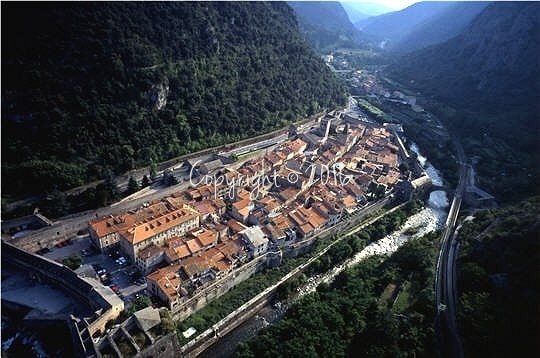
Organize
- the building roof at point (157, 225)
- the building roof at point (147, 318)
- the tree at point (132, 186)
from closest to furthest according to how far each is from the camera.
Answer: the building roof at point (147, 318) < the building roof at point (157, 225) < the tree at point (132, 186)

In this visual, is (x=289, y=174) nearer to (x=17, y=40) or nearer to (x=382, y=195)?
(x=382, y=195)

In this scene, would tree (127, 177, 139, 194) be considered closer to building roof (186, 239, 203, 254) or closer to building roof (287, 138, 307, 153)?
building roof (186, 239, 203, 254)

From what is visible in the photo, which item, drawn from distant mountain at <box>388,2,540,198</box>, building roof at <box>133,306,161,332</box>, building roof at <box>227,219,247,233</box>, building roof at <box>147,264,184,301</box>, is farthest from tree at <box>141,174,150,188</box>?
distant mountain at <box>388,2,540,198</box>

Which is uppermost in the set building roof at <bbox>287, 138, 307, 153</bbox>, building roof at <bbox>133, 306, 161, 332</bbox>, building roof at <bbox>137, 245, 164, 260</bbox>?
building roof at <bbox>287, 138, 307, 153</bbox>

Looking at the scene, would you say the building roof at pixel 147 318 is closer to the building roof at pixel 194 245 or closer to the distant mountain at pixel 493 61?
the building roof at pixel 194 245

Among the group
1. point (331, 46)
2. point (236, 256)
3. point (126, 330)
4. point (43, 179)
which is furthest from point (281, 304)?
point (331, 46)

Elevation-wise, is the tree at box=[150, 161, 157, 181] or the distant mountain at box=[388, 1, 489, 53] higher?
the distant mountain at box=[388, 1, 489, 53]

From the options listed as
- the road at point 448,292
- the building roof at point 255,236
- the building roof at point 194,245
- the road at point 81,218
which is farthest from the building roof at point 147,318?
the road at point 448,292
